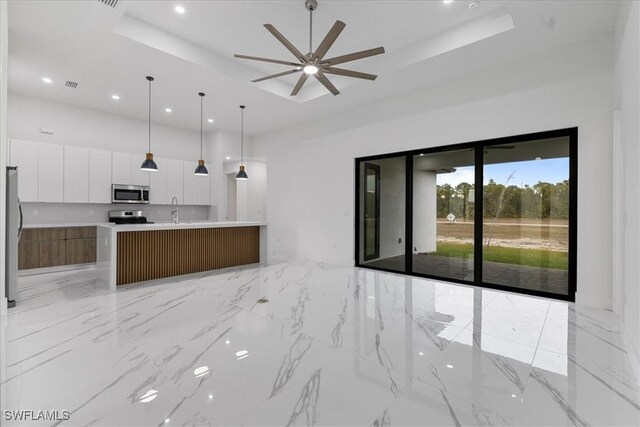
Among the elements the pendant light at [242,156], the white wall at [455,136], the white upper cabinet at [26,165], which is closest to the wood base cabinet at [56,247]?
the white upper cabinet at [26,165]

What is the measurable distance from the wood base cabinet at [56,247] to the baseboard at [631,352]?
7.58 metres

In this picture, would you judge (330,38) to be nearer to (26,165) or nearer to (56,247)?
(26,165)

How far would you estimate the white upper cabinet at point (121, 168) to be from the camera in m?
6.25

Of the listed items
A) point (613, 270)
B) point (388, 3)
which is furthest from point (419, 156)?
point (613, 270)

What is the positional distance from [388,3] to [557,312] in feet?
12.9

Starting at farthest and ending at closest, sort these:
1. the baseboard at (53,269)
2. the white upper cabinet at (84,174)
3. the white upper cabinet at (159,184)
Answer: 1. the white upper cabinet at (159,184)
2. the white upper cabinet at (84,174)
3. the baseboard at (53,269)

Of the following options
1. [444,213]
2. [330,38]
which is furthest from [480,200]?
[330,38]

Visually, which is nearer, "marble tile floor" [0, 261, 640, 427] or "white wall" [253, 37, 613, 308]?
"marble tile floor" [0, 261, 640, 427]

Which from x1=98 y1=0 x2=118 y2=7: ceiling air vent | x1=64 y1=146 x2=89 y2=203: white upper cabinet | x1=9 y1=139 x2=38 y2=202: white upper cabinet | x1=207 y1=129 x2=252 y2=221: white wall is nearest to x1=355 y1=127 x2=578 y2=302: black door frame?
x1=207 y1=129 x2=252 y2=221: white wall

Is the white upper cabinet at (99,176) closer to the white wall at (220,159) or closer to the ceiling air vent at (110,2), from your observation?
the white wall at (220,159)

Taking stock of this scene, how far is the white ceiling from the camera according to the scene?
10.9 ft

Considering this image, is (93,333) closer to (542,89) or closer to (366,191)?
(366,191)

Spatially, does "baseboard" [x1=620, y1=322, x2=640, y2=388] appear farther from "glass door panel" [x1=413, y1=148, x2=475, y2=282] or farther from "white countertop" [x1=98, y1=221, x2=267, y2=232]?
"white countertop" [x1=98, y1=221, x2=267, y2=232]

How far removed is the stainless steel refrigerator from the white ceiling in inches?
66.7
